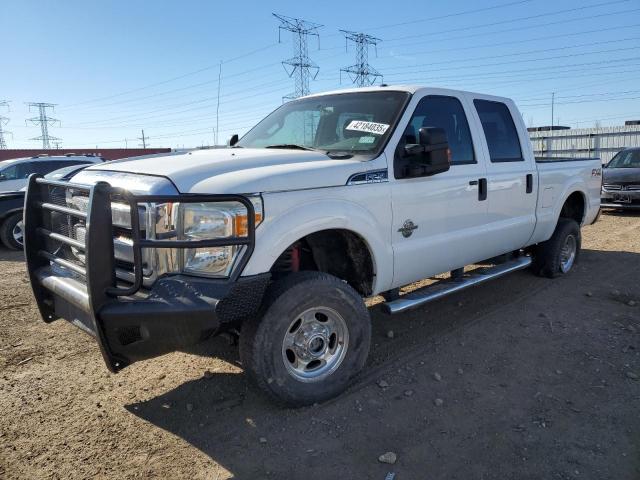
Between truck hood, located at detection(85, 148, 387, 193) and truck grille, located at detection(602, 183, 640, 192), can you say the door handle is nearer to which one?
truck hood, located at detection(85, 148, 387, 193)

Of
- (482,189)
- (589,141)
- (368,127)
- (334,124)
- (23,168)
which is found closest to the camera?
(368,127)

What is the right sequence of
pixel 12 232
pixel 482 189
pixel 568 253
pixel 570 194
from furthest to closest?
pixel 12 232
pixel 568 253
pixel 570 194
pixel 482 189

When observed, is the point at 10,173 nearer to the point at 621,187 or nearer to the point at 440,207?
the point at 440,207

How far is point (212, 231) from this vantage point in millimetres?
2852

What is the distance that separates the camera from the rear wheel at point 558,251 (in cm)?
621

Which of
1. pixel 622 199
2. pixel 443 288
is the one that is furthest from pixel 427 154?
pixel 622 199

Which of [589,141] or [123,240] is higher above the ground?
[589,141]

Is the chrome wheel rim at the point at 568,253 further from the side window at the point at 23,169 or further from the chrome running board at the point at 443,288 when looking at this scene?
the side window at the point at 23,169

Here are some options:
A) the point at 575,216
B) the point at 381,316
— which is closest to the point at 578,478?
the point at 381,316

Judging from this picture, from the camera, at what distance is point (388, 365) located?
155 inches

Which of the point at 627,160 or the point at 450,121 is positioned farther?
the point at 627,160

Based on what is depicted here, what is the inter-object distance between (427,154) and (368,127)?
1.71ft

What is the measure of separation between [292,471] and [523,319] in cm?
310

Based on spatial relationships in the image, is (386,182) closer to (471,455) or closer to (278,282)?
(278,282)
